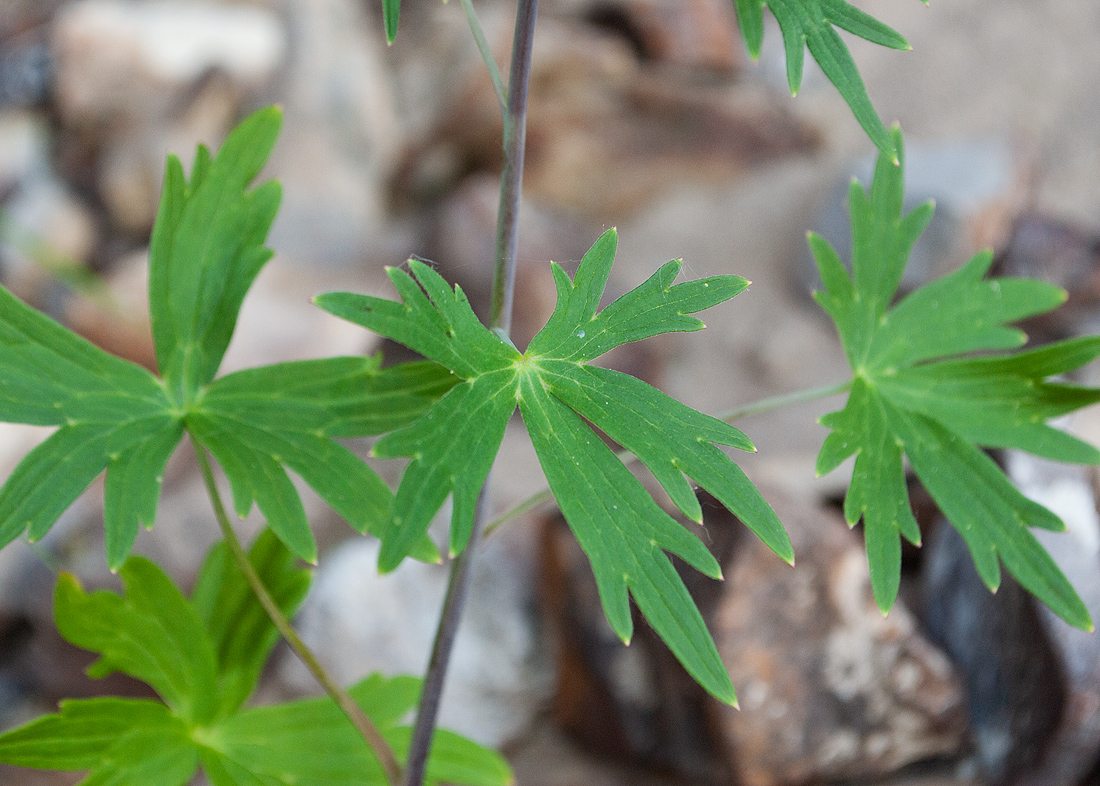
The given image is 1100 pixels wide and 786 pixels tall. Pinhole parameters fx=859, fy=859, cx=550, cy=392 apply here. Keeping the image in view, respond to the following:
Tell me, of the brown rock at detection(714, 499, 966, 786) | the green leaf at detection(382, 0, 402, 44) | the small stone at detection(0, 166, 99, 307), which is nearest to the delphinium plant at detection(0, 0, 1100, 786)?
the green leaf at detection(382, 0, 402, 44)

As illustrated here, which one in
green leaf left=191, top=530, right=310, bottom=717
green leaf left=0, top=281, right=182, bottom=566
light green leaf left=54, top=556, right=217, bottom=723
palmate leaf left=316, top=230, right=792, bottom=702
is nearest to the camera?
palmate leaf left=316, top=230, right=792, bottom=702

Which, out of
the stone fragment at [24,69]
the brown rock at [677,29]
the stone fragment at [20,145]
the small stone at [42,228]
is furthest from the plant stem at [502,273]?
the stone fragment at [24,69]

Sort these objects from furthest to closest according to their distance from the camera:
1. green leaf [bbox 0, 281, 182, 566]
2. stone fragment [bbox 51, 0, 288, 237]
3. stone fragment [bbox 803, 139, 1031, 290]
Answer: stone fragment [bbox 51, 0, 288, 237] < stone fragment [bbox 803, 139, 1031, 290] < green leaf [bbox 0, 281, 182, 566]

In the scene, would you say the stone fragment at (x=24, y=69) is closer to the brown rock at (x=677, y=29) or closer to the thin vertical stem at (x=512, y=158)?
the brown rock at (x=677, y=29)

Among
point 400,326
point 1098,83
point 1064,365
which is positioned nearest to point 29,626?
point 400,326

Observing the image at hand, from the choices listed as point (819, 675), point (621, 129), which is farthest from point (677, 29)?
point (819, 675)

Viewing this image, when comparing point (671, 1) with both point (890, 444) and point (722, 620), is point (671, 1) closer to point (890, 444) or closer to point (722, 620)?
point (722, 620)

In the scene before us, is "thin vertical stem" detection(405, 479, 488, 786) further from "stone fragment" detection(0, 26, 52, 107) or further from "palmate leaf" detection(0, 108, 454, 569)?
"stone fragment" detection(0, 26, 52, 107)
